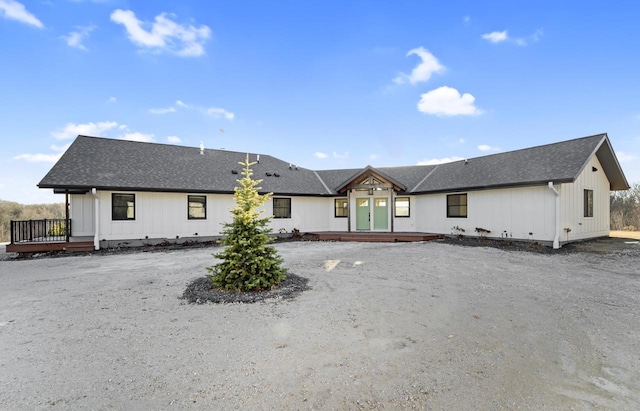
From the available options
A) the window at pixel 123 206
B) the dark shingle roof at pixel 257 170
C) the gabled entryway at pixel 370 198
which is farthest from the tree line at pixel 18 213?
the gabled entryway at pixel 370 198

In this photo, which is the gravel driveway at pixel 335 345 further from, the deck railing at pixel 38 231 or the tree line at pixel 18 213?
the tree line at pixel 18 213

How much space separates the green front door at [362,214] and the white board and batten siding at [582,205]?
9.34 metres

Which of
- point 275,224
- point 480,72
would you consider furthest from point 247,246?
point 480,72

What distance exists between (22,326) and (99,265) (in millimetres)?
5846

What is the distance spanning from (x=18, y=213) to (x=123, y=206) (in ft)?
64.3

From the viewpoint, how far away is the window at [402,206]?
17.4 metres

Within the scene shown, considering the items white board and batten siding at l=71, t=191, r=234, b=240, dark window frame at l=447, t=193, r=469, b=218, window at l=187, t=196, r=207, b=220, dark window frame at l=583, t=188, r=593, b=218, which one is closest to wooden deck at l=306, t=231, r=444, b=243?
dark window frame at l=447, t=193, r=469, b=218

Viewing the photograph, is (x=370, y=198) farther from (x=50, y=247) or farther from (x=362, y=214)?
(x=50, y=247)

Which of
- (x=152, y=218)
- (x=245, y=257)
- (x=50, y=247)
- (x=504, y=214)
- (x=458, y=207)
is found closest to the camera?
(x=245, y=257)

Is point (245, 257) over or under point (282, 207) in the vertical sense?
under

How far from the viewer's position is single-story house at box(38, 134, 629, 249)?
482 inches

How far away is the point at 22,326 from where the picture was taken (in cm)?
440

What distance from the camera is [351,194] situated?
58.9ft

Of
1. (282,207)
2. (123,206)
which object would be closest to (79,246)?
(123,206)
